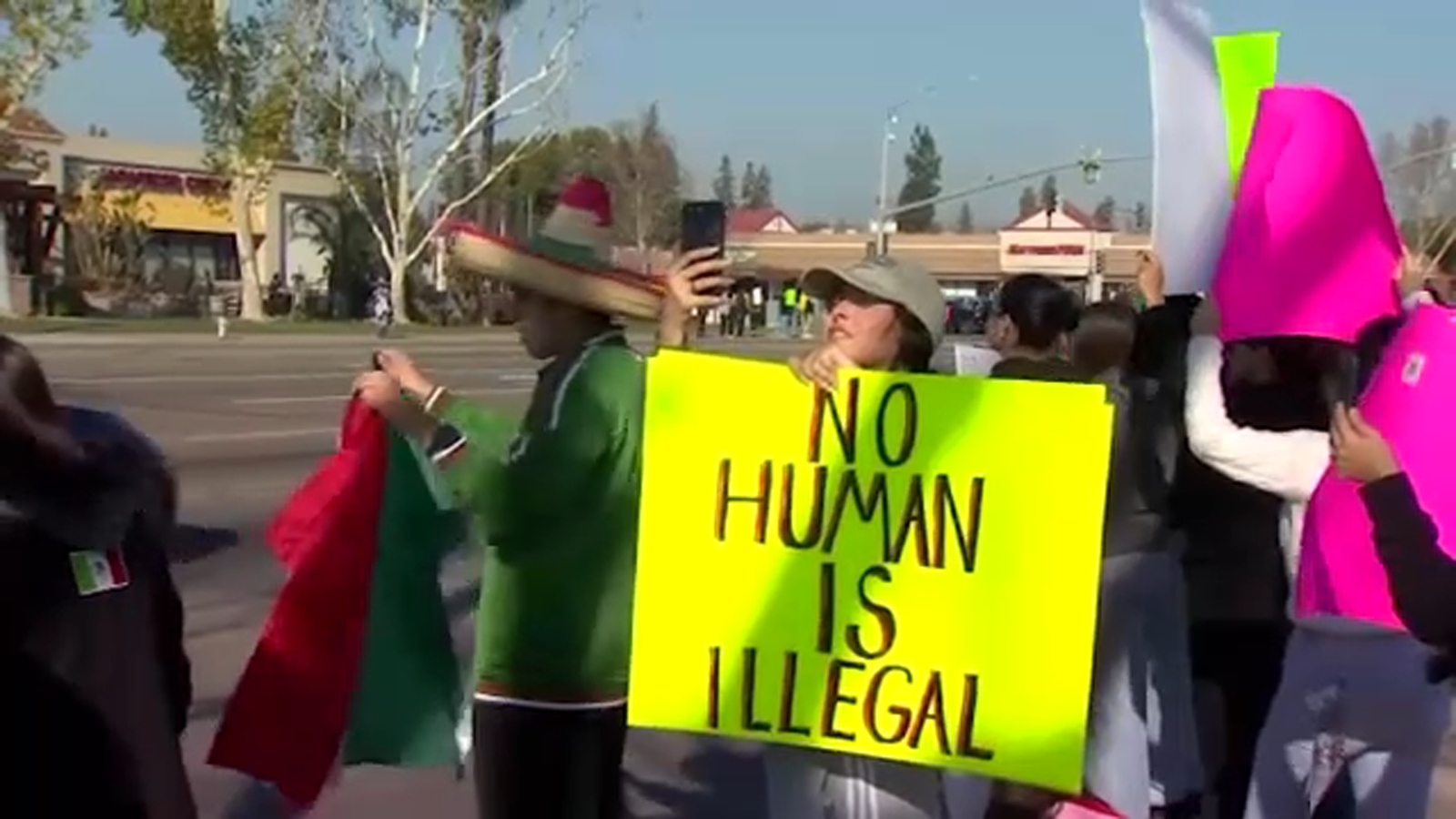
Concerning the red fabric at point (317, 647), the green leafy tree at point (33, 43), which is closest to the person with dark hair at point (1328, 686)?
the red fabric at point (317, 647)

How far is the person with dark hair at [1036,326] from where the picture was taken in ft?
18.1

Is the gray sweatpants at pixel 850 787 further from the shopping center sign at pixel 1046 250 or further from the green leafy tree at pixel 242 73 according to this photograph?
the shopping center sign at pixel 1046 250

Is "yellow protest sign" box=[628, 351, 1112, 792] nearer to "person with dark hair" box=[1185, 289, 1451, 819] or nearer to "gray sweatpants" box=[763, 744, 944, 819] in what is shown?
"gray sweatpants" box=[763, 744, 944, 819]

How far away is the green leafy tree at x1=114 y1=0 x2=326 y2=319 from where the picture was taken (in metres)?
42.8

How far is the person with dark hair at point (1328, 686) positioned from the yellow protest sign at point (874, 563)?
0.74m

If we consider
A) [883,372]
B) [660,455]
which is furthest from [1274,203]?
[660,455]

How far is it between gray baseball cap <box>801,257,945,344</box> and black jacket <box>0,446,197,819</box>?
1319 mm

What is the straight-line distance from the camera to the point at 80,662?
2926 mm

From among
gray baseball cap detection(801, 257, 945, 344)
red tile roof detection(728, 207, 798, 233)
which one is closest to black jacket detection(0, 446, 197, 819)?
gray baseball cap detection(801, 257, 945, 344)

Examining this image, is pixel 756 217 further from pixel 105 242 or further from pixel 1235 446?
pixel 1235 446

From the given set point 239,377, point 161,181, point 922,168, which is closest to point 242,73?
point 161,181

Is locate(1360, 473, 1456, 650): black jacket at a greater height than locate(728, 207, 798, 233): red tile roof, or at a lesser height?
lesser

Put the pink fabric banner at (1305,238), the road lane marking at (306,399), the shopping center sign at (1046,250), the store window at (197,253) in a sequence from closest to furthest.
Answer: the pink fabric banner at (1305,238) → the road lane marking at (306,399) → the store window at (197,253) → the shopping center sign at (1046,250)

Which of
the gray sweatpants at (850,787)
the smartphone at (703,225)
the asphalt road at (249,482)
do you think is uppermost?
the smartphone at (703,225)
